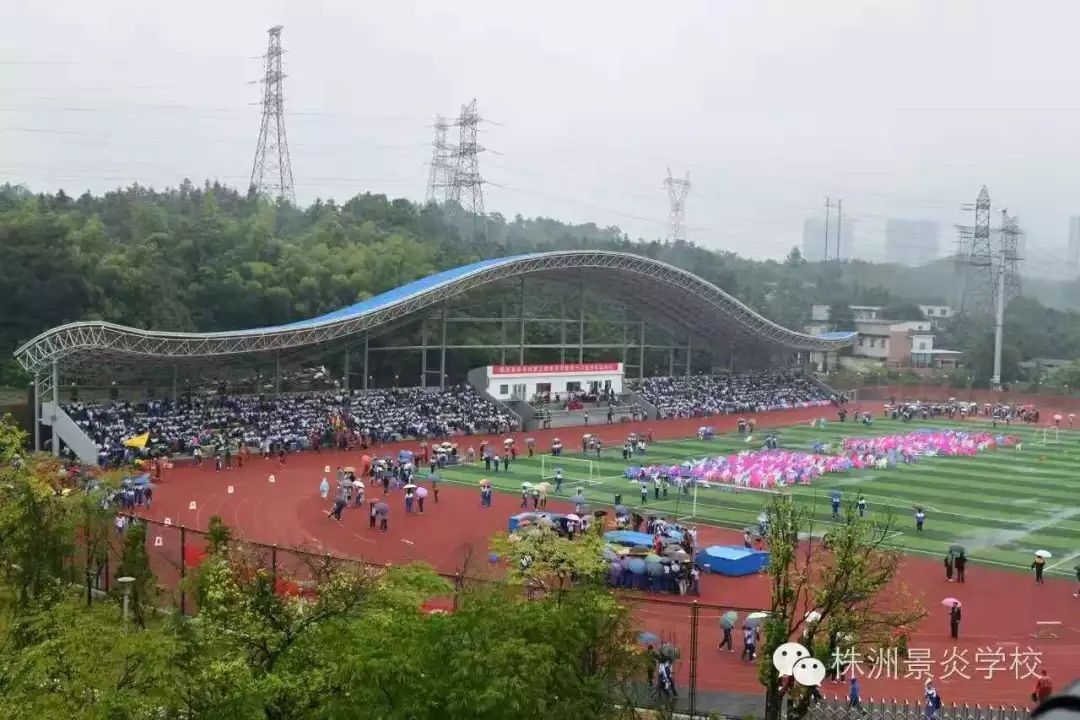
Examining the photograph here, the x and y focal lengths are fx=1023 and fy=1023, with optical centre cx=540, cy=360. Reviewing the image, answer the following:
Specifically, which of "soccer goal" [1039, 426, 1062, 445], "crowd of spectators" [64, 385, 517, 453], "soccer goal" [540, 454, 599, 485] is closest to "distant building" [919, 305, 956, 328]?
"soccer goal" [1039, 426, 1062, 445]

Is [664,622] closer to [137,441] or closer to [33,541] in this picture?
[33,541]

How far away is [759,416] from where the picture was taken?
69.8 meters

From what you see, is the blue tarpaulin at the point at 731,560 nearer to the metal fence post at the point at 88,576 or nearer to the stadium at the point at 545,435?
the stadium at the point at 545,435

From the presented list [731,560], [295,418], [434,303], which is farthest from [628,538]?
[434,303]

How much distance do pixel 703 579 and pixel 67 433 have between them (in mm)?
28779

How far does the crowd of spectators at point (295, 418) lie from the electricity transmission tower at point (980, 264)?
75254mm

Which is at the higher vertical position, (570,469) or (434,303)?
(434,303)

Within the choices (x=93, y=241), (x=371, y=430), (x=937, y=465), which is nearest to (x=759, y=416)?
(x=937, y=465)

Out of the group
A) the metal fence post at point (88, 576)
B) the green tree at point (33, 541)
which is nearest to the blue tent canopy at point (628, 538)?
the metal fence post at point (88, 576)

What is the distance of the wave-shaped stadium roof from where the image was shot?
4278 cm

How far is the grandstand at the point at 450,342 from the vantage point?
44562 millimetres

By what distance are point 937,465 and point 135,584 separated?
37801 millimetres

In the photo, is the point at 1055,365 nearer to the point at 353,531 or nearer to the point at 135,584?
the point at 353,531

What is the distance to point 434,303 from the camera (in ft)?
192
